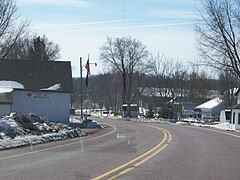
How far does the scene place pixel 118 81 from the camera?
13450 centimetres

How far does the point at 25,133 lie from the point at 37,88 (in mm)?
26024

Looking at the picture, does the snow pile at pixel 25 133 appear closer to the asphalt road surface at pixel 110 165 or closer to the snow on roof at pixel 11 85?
the asphalt road surface at pixel 110 165

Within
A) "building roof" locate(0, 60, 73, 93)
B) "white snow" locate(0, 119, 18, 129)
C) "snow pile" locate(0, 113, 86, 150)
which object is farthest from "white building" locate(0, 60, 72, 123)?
"white snow" locate(0, 119, 18, 129)

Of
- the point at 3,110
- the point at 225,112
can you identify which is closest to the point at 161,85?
the point at 225,112

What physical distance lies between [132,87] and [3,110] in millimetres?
76479

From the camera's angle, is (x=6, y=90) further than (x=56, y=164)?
Yes

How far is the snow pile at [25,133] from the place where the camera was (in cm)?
2266

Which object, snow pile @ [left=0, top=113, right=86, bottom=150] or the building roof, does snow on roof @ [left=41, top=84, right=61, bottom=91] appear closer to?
the building roof

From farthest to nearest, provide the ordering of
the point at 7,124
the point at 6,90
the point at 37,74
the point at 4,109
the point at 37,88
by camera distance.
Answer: the point at 37,74, the point at 37,88, the point at 6,90, the point at 4,109, the point at 7,124

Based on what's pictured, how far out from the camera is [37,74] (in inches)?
2206

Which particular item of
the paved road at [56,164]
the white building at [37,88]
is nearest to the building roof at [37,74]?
the white building at [37,88]

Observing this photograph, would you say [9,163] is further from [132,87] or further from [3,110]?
[132,87]

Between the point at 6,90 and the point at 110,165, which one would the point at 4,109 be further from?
the point at 110,165

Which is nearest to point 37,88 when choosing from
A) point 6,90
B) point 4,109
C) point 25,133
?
point 6,90
